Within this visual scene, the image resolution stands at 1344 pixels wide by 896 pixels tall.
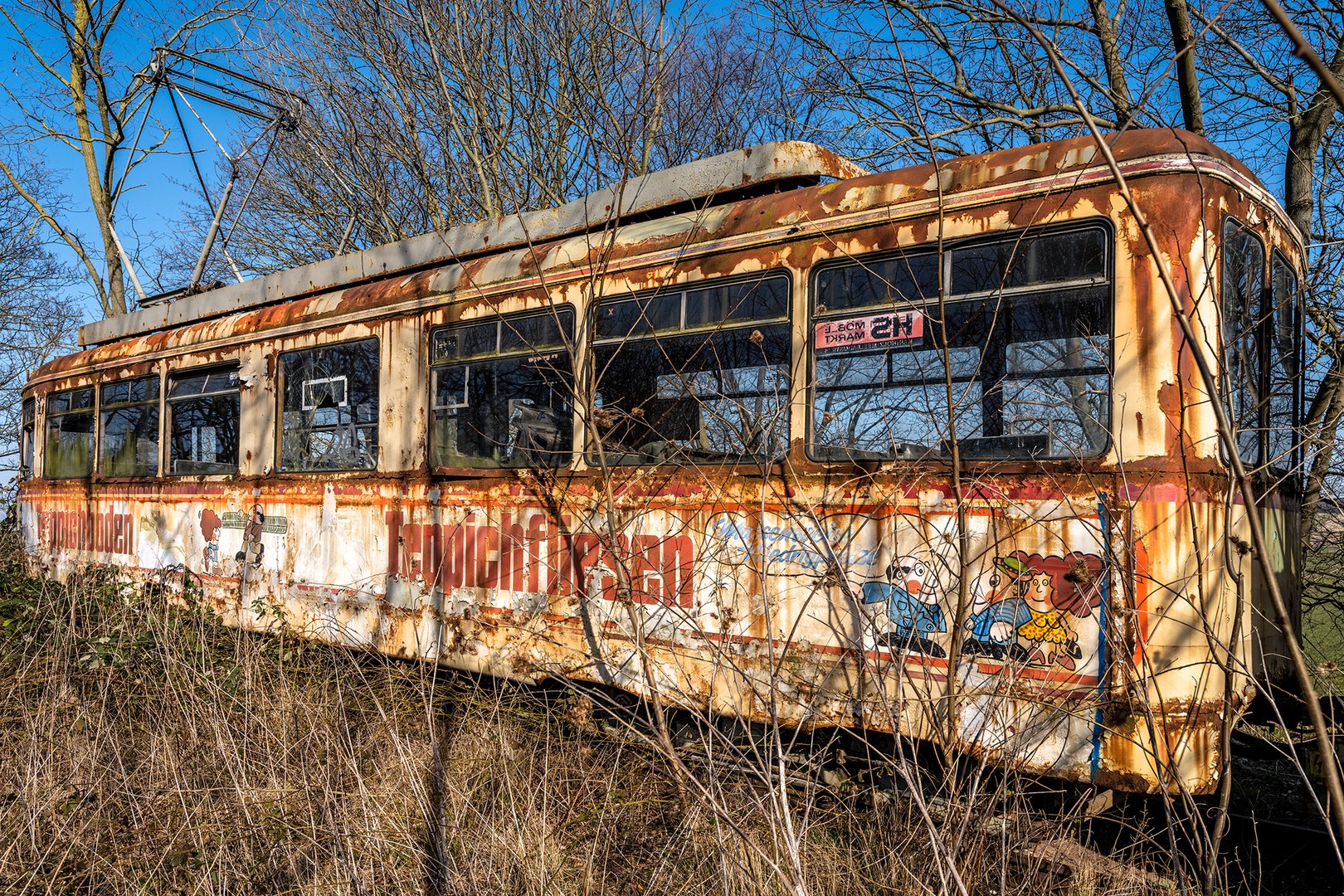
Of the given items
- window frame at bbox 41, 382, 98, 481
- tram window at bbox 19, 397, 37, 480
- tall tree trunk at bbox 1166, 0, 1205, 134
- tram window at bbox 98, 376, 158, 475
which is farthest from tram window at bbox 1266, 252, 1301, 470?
tram window at bbox 19, 397, 37, 480

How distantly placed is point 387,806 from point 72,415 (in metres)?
7.37

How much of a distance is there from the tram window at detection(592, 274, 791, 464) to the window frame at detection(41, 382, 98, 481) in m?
6.31

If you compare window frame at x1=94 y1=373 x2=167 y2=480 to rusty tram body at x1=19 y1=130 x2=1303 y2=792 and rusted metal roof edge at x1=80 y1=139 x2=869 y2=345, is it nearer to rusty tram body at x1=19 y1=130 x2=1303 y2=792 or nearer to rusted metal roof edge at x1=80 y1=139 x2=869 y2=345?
rusted metal roof edge at x1=80 y1=139 x2=869 y2=345

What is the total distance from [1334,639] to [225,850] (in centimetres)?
940

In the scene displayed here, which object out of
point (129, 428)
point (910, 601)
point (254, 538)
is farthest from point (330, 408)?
point (910, 601)

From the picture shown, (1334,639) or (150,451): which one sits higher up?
(150,451)

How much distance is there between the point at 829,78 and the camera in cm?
955

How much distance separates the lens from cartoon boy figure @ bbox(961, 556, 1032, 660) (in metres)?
3.65

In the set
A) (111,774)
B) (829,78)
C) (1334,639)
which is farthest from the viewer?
(829,78)

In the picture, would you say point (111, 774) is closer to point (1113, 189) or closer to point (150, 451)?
point (150, 451)

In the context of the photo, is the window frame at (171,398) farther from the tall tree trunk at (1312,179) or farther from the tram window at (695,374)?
the tall tree trunk at (1312,179)

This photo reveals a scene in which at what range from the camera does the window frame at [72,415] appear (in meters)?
8.90

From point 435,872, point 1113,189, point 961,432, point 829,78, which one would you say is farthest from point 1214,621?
point 829,78

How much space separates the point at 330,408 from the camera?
21.3ft
